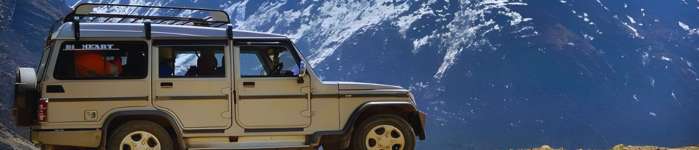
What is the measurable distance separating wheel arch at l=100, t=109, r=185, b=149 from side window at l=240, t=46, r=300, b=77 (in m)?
1.39

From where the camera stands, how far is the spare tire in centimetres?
1180

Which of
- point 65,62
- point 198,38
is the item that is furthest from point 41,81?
point 198,38

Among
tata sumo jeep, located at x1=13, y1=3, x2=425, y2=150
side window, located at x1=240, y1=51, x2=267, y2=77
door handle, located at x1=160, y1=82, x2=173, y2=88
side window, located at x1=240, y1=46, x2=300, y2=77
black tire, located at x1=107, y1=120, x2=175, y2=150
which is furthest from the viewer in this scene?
side window, located at x1=240, y1=46, x2=300, y2=77

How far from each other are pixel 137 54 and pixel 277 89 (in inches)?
85.9

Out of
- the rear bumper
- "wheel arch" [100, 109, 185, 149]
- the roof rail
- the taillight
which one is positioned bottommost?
the rear bumper

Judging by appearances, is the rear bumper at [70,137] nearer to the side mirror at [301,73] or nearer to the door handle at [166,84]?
the door handle at [166,84]

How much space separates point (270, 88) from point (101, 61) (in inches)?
101

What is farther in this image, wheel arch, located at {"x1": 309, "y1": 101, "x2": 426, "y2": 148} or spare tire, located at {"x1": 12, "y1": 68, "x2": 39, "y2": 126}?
wheel arch, located at {"x1": 309, "y1": 101, "x2": 426, "y2": 148}

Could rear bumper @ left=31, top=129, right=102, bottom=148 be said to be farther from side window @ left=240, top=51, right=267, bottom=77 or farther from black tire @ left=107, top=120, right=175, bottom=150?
side window @ left=240, top=51, right=267, bottom=77

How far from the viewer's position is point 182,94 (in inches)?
490

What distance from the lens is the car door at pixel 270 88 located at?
41.8ft

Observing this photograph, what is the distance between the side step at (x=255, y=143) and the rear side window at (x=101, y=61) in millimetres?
1337

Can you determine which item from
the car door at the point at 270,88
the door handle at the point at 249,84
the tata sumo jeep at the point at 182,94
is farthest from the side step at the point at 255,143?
the door handle at the point at 249,84

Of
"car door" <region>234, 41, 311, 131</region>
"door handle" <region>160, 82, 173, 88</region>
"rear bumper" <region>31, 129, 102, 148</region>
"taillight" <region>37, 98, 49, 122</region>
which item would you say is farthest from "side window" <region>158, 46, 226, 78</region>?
"taillight" <region>37, 98, 49, 122</region>
